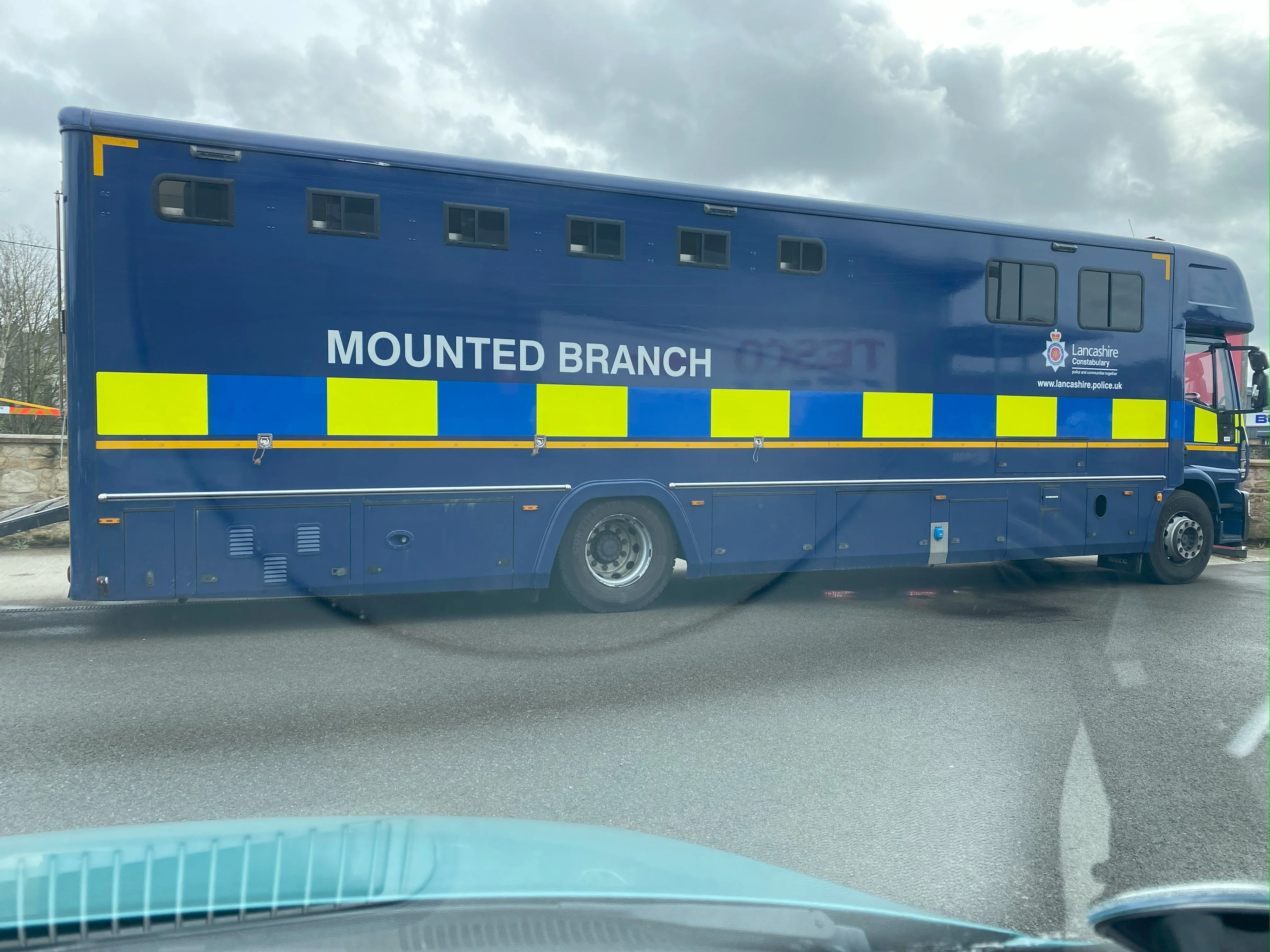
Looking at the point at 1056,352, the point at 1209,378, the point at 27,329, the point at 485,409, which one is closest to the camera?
the point at 485,409

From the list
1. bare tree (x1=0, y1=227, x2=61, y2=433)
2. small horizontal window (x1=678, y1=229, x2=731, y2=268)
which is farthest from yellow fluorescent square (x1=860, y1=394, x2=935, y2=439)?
bare tree (x1=0, y1=227, x2=61, y2=433)

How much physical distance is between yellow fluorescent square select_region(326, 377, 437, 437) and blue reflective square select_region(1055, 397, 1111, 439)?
249 inches

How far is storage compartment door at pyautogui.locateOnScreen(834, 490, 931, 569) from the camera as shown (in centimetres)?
902

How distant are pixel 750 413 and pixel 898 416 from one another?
156cm

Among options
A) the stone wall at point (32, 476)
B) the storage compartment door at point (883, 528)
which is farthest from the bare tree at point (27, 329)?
the storage compartment door at point (883, 528)

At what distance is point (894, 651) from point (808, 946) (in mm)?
5501

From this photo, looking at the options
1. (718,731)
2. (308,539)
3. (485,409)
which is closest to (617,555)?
(485,409)

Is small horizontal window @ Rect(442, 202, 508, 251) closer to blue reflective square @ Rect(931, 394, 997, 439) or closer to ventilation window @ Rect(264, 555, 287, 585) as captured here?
ventilation window @ Rect(264, 555, 287, 585)

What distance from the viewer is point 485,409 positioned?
779 cm

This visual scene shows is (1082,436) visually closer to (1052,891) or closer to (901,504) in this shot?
(901,504)

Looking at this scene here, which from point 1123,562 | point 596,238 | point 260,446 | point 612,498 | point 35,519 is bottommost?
point 1123,562

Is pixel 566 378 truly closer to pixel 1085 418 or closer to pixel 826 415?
pixel 826 415

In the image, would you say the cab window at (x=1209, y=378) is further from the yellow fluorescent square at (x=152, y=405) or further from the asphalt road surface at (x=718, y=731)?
the yellow fluorescent square at (x=152, y=405)

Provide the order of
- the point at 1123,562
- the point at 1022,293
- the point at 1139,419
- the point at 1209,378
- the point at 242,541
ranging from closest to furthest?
the point at 242,541 < the point at 1022,293 < the point at 1139,419 < the point at 1209,378 < the point at 1123,562
